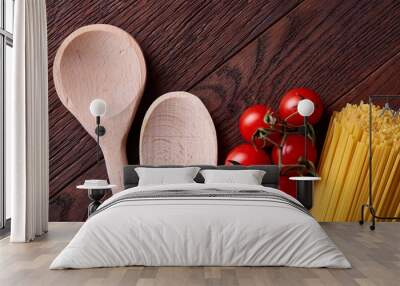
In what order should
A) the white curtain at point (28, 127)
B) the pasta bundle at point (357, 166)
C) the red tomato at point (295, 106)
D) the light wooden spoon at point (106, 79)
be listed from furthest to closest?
the light wooden spoon at point (106, 79) < the red tomato at point (295, 106) < the pasta bundle at point (357, 166) < the white curtain at point (28, 127)

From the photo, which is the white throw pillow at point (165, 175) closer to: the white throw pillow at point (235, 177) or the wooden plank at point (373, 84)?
the white throw pillow at point (235, 177)

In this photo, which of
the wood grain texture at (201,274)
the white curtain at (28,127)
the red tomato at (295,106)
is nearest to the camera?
the wood grain texture at (201,274)

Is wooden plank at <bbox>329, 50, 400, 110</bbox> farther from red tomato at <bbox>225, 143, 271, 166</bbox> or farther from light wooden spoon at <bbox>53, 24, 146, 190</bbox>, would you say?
light wooden spoon at <bbox>53, 24, 146, 190</bbox>

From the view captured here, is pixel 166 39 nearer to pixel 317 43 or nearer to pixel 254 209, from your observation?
pixel 317 43

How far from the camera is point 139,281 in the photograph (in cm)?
316

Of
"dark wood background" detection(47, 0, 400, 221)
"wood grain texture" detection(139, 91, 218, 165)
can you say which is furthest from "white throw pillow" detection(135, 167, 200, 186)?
"dark wood background" detection(47, 0, 400, 221)

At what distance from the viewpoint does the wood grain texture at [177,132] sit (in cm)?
544

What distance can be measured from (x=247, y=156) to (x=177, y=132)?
2.14 feet

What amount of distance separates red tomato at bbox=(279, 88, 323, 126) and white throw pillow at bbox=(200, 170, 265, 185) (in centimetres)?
54

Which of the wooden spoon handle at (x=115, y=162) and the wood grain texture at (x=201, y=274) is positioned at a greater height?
the wooden spoon handle at (x=115, y=162)

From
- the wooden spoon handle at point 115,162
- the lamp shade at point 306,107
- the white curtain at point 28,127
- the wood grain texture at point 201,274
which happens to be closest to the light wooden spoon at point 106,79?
the wooden spoon handle at point 115,162

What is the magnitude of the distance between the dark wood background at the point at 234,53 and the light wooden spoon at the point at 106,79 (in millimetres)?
173

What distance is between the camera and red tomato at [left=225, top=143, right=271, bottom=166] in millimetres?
5238

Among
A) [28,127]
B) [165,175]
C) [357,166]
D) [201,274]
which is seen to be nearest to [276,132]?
[357,166]
